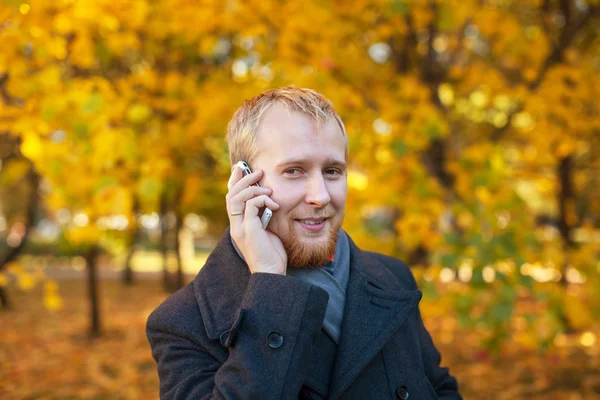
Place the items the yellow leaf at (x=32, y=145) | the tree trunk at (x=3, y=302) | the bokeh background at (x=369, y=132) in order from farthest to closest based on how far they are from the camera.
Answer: the tree trunk at (x=3, y=302) → the bokeh background at (x=369, y=132) → the yellow leaf at (x=32, y=145)

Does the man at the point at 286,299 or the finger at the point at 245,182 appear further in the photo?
the finger at the point at 245,182

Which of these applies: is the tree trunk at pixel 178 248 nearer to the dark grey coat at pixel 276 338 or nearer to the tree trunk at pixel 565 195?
the tree trunk at pixel 565 195

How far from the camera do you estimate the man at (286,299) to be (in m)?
1.65

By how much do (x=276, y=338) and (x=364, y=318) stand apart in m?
0.41

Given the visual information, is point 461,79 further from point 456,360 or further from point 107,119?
point 107,119

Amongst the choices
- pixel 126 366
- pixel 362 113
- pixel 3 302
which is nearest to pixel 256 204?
pixel 362 113

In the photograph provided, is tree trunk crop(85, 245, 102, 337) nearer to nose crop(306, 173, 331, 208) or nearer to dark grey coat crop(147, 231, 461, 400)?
dark grey coat crop(147, 231, 461, 400)

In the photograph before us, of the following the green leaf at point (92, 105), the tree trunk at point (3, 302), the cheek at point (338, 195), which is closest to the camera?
the cheek at point (338, 195)

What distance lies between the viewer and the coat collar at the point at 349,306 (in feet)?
5.93

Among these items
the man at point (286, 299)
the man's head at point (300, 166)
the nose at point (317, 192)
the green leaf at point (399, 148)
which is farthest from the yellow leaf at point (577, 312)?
the nose at point (317, 192)

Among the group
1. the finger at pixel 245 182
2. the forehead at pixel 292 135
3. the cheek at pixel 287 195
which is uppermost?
the forehead at pixel 292 135

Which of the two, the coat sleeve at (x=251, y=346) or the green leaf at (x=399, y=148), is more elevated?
the green leaf at (x=399, y=148)

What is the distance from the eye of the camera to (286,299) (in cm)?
170

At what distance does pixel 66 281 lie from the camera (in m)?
17.6
